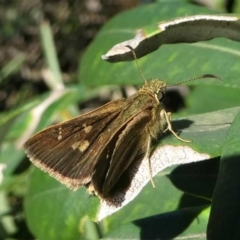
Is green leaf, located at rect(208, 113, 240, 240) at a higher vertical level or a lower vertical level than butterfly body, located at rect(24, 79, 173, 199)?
higher

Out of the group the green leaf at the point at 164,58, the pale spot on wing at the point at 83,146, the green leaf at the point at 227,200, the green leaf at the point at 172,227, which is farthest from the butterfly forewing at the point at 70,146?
the green leaf at the point at 227,200

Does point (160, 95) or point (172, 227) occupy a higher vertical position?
point (160, 95)

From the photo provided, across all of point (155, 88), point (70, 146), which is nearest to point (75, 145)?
point (70, 146)

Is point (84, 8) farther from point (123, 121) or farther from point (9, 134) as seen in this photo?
point (123, 121)

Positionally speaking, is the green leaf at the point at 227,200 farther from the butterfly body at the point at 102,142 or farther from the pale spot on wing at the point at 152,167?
the butterfly body at the point at 102,142

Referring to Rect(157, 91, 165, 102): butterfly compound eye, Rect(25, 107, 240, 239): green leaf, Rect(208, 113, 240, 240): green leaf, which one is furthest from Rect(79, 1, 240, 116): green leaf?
Rect(208, 113, 240, 240): green leaf

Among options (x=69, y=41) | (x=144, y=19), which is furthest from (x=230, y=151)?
(x=69, y=41)

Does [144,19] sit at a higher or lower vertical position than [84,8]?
higher

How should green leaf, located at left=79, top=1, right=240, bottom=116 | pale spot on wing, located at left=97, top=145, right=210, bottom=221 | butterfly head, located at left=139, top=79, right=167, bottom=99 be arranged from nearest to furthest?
pale spot on wing, located at left=97, top=145, right=210, bottom=221 < butterfly head, located at left=139, top=79, right=167, bottom=99 < green leaf, located at left=79, top=1, right=240, bottom=116

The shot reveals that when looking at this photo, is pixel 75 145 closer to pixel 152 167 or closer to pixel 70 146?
pixel 70 146

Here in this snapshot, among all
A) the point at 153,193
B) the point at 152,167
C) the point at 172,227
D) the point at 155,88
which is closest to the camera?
the point at 152,167

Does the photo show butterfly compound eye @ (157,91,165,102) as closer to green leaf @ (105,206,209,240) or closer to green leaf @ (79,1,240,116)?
green leaf @ (79,1,240,116)
